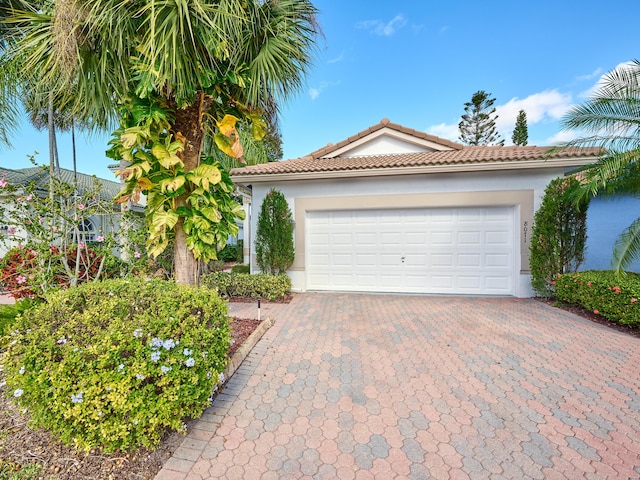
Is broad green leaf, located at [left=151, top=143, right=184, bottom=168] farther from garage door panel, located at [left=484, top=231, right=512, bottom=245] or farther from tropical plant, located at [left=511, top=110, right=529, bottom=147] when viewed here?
tropical plant, located at [left=511, top=110, right=529, bottom=147]

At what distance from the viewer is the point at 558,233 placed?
23.2 ft

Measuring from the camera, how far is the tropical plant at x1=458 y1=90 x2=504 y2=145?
77.5ft

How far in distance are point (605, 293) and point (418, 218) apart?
420 cm

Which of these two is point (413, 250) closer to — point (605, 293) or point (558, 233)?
point (558, 233)

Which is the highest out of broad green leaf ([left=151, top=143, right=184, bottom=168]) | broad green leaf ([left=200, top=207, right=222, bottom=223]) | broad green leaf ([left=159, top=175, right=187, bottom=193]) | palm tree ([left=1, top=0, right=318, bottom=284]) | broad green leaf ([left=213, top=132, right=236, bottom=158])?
palm tree ([left=1, top=0, right=318, bottom=284])

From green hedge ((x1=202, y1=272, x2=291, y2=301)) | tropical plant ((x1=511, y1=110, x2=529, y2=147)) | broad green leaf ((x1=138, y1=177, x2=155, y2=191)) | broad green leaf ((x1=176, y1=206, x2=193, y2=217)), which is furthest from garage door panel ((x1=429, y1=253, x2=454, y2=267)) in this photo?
tropical plant ((x1=511, y1=110, x2=529, y2=147))

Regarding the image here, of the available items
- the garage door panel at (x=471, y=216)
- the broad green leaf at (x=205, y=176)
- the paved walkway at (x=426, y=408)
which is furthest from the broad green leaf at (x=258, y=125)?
the garage door panel at (x=471, y=216)

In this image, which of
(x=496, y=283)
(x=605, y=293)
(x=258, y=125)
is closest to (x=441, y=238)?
(x=496, y=283)

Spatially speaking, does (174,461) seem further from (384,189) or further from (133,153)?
(384,189)

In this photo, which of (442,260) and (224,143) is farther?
(442,260)

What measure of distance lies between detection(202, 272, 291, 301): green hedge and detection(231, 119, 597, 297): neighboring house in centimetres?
111

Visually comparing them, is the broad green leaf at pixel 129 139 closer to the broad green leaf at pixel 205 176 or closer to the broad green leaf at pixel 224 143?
the broad green leaf at pixel 205 176

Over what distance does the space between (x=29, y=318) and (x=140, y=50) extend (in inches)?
130

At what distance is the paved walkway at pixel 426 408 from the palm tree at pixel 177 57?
2490 mm
